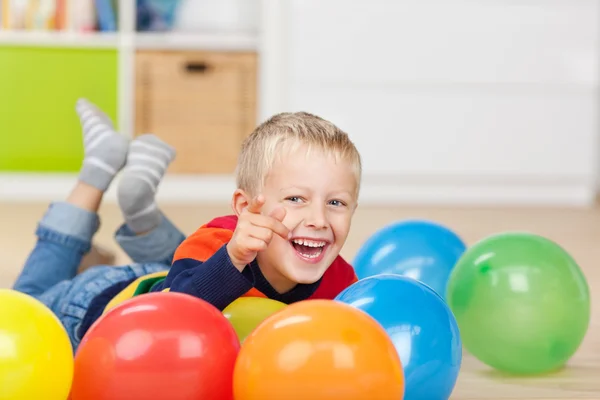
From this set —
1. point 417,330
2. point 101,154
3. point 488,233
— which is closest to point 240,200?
point 417,330

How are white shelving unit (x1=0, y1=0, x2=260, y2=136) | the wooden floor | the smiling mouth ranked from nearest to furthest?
the smiling mouth
the wooden floor
white shelving unit (x1=0, y1=0, x2=260, y2=136)

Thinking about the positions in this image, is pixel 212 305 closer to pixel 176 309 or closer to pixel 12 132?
pixel 176 309

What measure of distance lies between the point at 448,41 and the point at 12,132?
183 centimetres

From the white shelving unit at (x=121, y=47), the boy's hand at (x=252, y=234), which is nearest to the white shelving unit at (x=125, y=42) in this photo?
the white shelving unit at (x=121, y=47)

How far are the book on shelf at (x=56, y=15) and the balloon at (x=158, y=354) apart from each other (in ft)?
9.90

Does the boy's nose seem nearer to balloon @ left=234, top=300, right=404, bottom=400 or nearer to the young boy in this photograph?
the young boy

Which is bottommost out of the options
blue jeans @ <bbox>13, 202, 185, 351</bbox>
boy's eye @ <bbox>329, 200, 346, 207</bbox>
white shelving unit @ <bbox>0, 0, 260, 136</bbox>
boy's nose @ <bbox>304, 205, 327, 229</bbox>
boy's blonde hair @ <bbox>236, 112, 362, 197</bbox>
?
blue jeans @ <bbox>13, 202, 185, 351</bbox>

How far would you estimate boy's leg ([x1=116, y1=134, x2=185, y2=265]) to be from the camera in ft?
5.87

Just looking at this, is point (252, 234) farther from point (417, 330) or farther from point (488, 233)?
point (488, 233)

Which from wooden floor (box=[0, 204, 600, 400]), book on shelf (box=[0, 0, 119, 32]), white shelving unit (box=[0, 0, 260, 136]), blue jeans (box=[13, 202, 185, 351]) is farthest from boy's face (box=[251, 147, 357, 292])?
book on shelf (box=[0, 0, 119, 32])

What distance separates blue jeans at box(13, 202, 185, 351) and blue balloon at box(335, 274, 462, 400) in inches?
21.4

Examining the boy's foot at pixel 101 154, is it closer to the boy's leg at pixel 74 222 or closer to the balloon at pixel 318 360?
the boy's leg at pixel 74 222

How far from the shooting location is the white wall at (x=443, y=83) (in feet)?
13.0

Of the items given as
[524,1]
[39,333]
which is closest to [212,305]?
[39,333]
